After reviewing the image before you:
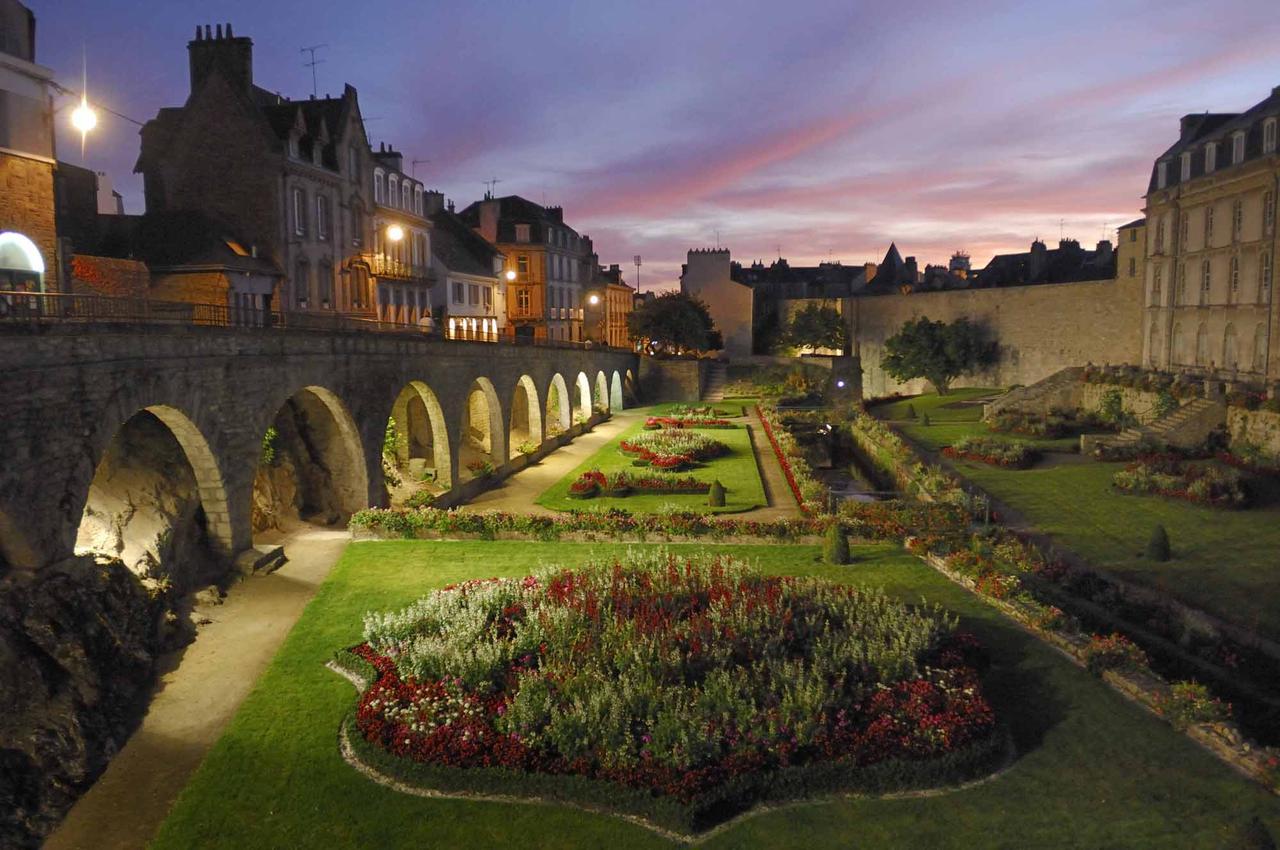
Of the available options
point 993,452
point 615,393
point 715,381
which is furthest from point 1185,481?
point 715,381

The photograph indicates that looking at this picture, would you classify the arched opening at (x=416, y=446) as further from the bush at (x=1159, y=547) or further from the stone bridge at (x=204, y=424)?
the bush at (x=1159, y=547)

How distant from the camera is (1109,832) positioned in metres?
10.6

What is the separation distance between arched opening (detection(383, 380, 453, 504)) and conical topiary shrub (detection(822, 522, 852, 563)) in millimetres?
14496

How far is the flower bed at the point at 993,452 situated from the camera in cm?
3528

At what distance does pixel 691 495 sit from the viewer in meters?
30.9

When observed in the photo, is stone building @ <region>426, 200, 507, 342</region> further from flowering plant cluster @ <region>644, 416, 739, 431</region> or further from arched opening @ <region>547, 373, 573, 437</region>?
flowering plant cluster @ <region>644, 416, 739, 431</region>

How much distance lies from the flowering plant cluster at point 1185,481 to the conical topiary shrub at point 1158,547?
6078 mm

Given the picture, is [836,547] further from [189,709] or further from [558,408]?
[558,408]

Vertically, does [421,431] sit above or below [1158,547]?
above

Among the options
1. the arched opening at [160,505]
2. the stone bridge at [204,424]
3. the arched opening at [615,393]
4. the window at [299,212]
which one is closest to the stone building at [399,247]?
the window at [299,212]

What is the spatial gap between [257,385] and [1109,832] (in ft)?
60.4

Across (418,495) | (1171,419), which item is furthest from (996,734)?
(1171,419)

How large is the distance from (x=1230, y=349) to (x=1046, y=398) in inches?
341

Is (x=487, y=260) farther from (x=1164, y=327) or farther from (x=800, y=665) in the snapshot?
(x=800, y=665)
